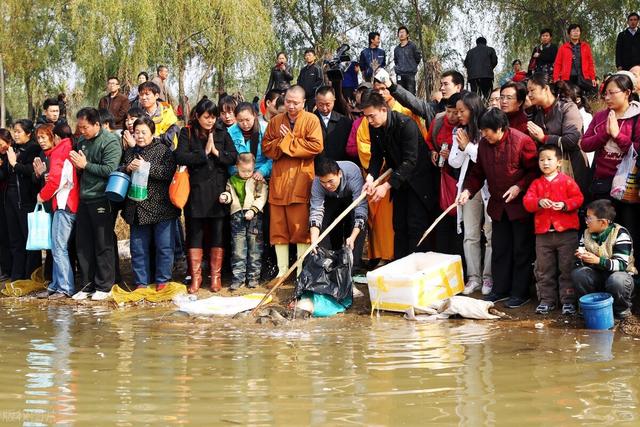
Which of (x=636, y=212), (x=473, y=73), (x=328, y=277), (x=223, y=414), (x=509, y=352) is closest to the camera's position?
(x=223, y=414)

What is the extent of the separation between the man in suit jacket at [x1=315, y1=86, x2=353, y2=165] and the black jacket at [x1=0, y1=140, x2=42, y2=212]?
3261 mm

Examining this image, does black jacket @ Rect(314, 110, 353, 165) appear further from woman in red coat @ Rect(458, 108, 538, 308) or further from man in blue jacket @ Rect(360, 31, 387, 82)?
man in blue jacket @ Rect(360, 31, 387, 82)

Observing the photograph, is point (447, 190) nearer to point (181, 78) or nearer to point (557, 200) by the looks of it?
point (557, 200)

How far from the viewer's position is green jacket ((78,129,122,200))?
9.06 metres

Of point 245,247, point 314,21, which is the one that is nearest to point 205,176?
point 245,247

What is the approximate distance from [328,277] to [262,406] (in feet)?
10.7

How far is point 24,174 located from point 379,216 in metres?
4.06

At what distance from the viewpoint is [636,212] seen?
737 cm

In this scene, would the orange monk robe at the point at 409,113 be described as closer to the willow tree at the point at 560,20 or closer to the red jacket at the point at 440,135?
the red jacket at the point at 440,135

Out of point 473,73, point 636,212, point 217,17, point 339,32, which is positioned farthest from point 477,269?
point 339,32

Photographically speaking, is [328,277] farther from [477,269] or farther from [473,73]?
[473,73]

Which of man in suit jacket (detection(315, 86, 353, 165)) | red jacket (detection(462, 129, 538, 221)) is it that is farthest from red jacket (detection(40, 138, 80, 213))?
red jacket (detection(462, 129, 538, 221))

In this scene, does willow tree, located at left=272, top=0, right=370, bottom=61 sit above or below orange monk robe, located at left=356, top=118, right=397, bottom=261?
above

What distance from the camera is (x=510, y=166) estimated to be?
7.70 meters
